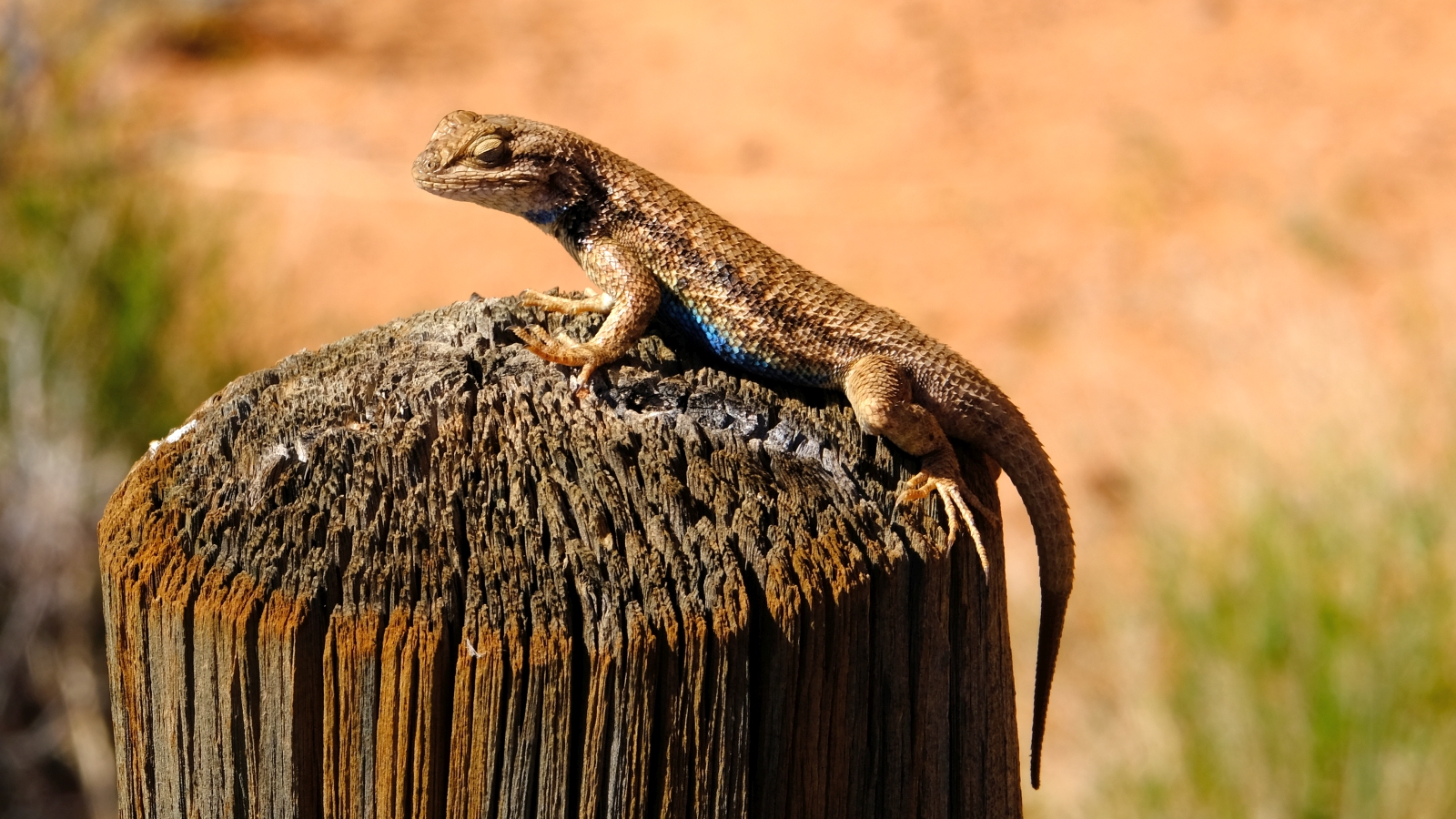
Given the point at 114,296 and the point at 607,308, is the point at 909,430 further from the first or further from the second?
the point at 114,296

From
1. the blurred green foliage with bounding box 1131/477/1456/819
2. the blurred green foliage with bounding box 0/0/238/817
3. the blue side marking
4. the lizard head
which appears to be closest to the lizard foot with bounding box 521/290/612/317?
the blue side marking

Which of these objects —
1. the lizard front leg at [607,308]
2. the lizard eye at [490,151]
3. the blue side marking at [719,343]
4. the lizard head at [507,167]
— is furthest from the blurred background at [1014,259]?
the lizard eye at [490,151]

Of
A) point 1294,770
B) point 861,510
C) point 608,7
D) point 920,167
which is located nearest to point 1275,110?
point 920,167

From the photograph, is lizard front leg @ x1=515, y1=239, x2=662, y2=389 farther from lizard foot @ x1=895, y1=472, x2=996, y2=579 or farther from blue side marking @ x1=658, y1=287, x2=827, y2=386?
lizard foot @ x1=895, y1=472, x2=996, y2=579

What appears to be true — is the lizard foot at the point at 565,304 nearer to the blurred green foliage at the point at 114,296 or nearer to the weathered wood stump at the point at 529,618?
the weathered wood stump at the point at 529,618

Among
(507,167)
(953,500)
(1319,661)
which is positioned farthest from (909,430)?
(1319,661)

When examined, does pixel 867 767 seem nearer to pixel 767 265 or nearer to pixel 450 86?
pixel 767 265
